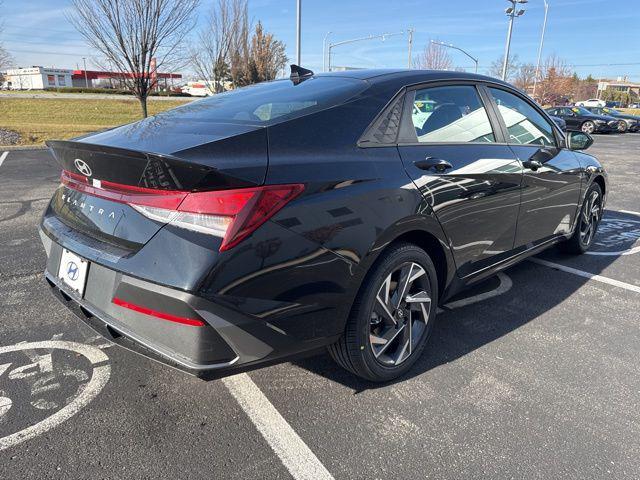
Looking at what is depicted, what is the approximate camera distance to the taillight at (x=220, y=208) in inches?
70.2

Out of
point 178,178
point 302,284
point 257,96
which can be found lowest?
point 302,284

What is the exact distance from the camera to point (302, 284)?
1.98 m

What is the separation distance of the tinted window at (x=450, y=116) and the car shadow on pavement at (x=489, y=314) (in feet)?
4.10

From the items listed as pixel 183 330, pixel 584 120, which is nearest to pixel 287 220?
pixel 183 330

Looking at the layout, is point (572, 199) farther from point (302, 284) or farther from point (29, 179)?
point (29, 179)

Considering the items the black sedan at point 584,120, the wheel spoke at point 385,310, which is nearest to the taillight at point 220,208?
the wheel spoke at point 385,310

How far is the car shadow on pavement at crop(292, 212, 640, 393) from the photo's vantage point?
275cm

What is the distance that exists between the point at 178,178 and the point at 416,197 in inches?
48.0

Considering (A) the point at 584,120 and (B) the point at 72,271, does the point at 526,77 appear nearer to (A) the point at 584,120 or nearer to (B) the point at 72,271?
(A) the point at 584,120

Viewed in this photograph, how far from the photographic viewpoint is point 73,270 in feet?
7.17

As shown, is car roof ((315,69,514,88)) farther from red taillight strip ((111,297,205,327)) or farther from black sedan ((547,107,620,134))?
black sedan ((547,107,620,134))

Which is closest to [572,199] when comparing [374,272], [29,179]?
[374,272]

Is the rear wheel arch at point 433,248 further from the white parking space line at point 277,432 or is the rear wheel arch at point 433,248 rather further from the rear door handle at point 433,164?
the white parking space line at point 277,432

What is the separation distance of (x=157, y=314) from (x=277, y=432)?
82 cm
